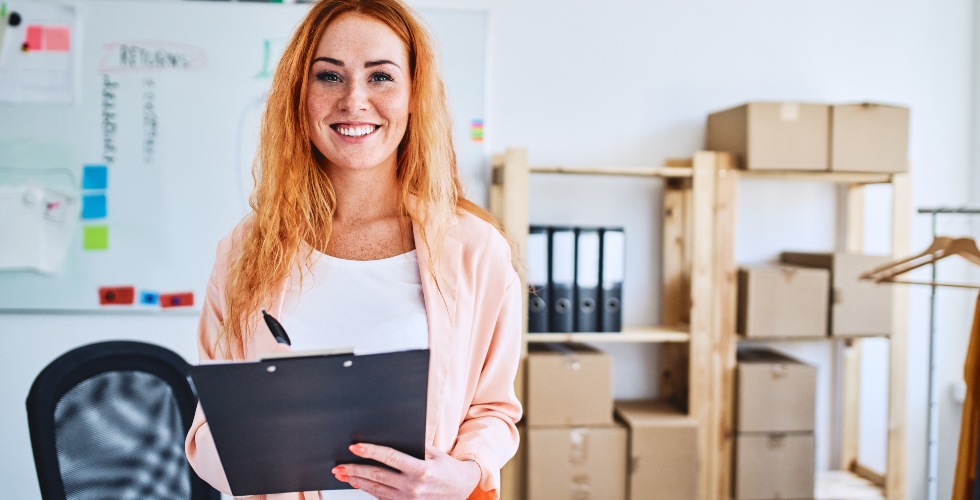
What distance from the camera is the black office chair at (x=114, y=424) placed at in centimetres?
105

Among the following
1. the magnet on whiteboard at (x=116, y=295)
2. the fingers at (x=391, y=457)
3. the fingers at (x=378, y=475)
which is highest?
the magnet on whiteboard at (x=116, y=295)

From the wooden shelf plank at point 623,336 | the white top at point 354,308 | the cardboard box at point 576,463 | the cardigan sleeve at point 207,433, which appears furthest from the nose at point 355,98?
the cardboard box at point 576,463

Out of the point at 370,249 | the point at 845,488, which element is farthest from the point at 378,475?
the point at 845,488

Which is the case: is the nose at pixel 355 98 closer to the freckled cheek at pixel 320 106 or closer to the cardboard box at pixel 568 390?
the freckled cheek at pixel 320 106

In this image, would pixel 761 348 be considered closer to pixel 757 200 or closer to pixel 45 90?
pixel 757 200

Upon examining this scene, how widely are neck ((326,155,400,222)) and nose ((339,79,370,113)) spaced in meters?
0.12

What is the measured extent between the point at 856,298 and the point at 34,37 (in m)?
3.10

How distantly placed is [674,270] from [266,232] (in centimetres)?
186

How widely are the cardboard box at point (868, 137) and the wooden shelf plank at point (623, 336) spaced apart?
80 cm

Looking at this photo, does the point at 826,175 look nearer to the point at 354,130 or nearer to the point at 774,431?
the point at 774,431

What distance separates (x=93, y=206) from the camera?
2348 millimetres

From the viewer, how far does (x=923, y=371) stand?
2.69 metres

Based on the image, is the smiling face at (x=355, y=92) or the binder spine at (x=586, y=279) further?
the binder spine at (x=586, y=279)

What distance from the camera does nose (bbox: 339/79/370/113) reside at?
971 millimetres
